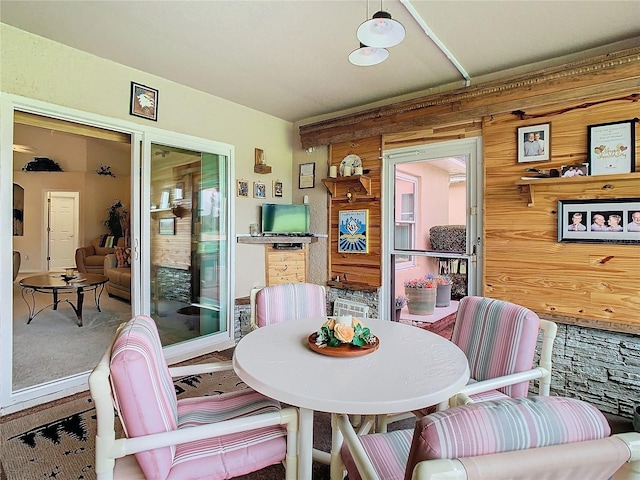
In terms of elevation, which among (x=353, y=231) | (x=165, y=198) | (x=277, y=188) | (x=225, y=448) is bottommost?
(x=225, y=448)

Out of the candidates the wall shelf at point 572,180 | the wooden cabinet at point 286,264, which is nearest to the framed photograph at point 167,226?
the wooden cabinet at point 286,264

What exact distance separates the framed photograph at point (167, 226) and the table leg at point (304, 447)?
271 centimetres

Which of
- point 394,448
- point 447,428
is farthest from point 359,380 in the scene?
point 447,428

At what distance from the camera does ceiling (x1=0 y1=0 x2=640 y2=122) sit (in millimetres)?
2162

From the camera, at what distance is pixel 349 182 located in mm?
4000

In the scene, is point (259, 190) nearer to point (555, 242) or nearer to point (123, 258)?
point (555, 242)

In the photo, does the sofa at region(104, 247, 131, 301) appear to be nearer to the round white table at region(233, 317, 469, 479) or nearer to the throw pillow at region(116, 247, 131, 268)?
the throw pillow at region(116, 247, 131, 268)

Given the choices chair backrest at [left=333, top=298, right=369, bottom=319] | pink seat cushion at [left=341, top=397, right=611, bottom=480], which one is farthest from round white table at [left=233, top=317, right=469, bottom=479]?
chair backrest at [left=333, top=298, right=369, bottom=319]

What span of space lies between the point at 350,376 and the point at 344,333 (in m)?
0.25

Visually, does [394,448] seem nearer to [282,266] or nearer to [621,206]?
[621,206]

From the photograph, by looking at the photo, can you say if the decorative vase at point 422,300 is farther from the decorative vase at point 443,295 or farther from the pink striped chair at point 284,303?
the pink striped chair at point 284,303

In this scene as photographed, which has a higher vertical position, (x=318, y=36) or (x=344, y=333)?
(x=318, y=36)

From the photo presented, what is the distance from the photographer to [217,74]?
3.14 metres

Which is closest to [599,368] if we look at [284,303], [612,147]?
[612,147]
